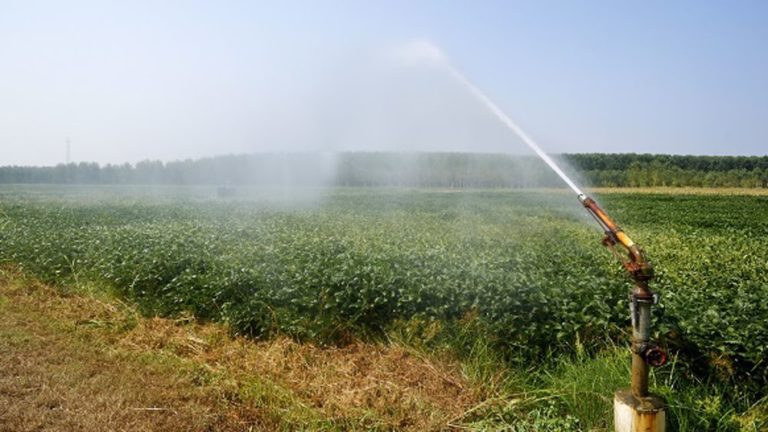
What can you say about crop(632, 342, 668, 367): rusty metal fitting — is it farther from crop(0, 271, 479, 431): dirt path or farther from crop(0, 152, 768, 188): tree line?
crop(0, 152, 768, 188): tree line

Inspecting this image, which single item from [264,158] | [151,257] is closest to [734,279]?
[151,257]

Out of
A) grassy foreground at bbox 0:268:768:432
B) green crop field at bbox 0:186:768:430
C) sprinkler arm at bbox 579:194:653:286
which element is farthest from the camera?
green crop field at bbox 0:186:768:430

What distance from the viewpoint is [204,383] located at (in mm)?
5250

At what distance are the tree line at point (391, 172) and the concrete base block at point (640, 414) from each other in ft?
50.6

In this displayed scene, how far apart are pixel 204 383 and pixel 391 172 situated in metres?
51.9

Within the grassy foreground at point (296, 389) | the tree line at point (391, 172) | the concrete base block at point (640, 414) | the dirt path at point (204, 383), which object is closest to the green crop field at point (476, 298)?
the grassy foreground at point (296, 389)

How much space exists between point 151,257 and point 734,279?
29.6 feet

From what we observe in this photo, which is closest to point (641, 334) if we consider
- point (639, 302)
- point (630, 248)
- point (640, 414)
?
point (639, 302)

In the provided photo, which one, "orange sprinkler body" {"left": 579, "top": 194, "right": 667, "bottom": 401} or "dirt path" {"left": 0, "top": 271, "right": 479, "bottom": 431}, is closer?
"orange sprinkler body" {"left": 579, "top": 194, "right": 667, "bottom": 401}

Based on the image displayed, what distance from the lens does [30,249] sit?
11.3 m

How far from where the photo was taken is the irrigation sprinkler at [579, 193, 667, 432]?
3.30 metres

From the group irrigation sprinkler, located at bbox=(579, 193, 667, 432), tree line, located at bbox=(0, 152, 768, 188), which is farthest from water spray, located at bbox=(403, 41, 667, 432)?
tree line, located at bbox=(0, 152, 768, 188)

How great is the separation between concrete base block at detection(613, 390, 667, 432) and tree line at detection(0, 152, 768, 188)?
1543 cm

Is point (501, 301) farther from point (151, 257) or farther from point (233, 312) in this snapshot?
point (151, 257)
